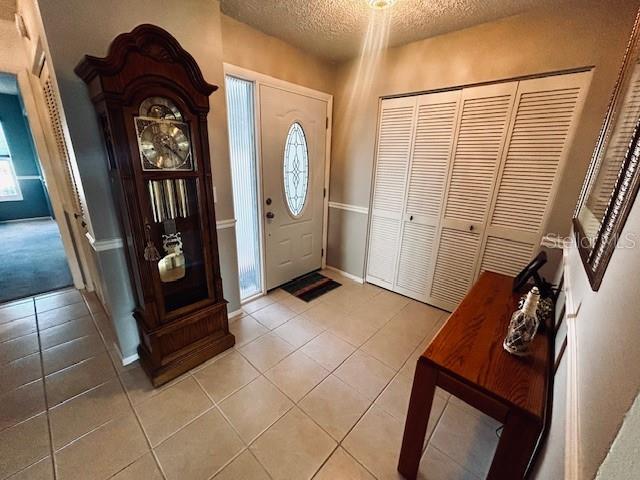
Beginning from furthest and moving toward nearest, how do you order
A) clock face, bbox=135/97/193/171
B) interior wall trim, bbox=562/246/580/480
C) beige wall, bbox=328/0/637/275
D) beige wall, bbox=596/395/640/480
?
beige wall, bbox=328/0/637/275 → clock face, bbox=135/97/193/171 → interior wall trim, bbox=562/246/580/480 → beige wall, bbox=596/395/640/480

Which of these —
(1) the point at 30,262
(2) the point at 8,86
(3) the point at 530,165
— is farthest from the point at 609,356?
(2) the point at 8,86

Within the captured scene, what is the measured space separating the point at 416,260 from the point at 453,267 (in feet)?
1.15

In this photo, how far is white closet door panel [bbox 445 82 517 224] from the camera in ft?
6.55

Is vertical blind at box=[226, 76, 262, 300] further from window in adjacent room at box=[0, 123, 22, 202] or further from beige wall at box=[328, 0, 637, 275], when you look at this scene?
window in adjacent room at box=[0, 123, 22, 202]

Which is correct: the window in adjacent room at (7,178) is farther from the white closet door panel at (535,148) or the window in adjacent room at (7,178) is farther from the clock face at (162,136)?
the white closet door panel at (535,148)

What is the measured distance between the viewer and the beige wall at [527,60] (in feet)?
5.21

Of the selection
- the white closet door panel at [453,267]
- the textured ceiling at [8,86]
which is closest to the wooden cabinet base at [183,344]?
the white closet door panel at [453,267]

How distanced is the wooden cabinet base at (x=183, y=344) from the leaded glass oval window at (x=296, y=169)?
4.52 feet

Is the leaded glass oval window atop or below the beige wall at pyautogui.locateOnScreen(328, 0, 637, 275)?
below

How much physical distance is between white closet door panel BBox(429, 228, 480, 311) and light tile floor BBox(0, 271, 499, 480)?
1.33 ft

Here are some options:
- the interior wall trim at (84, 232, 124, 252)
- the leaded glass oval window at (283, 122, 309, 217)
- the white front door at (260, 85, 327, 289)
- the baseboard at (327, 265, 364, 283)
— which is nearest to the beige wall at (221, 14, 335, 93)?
the white front door at (260, 85, 327, 289)

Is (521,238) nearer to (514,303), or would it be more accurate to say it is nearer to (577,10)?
(514,303)

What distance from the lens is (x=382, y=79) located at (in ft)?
8.21

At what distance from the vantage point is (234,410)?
155cm
